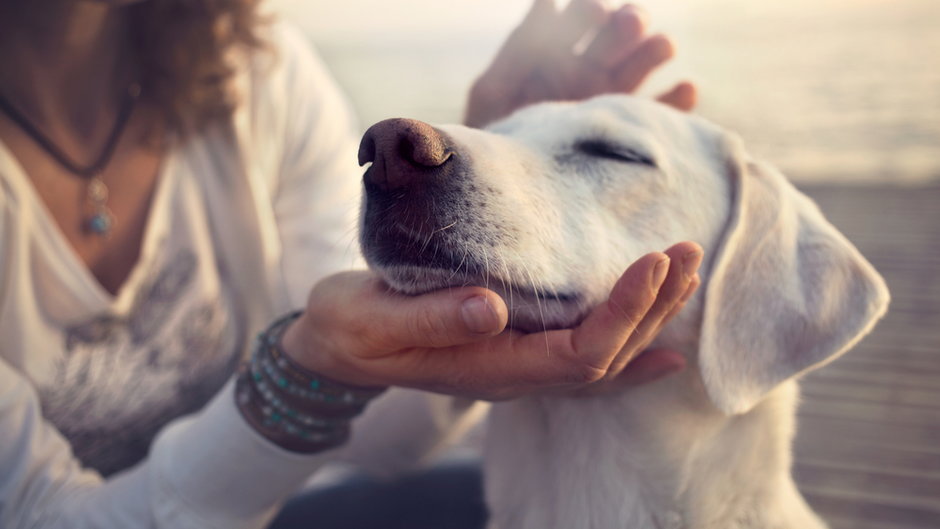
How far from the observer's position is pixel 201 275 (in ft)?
7.14

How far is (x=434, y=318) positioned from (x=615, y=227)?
47 centimetres

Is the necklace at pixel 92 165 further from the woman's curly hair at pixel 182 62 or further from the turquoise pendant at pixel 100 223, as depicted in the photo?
the woman's curly hair at pixel 182 62

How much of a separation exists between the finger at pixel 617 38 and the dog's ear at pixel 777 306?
0.77 meters

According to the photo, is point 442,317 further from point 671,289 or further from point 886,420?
point 886,420

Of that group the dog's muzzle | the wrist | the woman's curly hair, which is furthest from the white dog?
the woman's curly hair

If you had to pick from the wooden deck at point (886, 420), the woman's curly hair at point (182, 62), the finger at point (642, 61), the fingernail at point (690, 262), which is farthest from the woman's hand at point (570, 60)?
the wooden deck at point (886, 420)

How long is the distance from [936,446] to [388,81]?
4622mm

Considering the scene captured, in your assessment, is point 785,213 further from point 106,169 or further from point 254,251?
point 106,169

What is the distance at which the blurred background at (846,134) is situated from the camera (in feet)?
8.52

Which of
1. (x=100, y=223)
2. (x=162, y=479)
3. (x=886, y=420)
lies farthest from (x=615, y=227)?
(x=886, y=420)

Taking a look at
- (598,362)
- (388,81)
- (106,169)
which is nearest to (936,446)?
(598,362)

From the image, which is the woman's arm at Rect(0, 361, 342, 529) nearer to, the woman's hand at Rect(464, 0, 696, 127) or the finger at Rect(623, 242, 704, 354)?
the finger at Rect(623, 242, 704, 354)

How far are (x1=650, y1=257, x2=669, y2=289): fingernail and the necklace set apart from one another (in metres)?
1.54

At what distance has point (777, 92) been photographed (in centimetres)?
861
